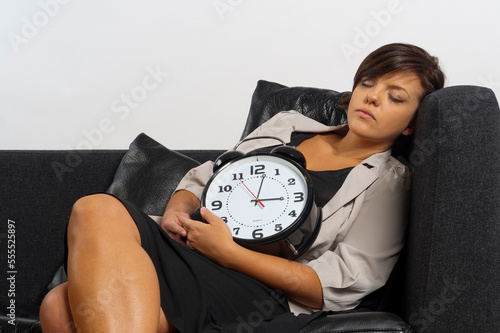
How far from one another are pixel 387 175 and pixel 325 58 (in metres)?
1.08

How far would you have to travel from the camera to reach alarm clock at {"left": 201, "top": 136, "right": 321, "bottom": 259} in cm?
141

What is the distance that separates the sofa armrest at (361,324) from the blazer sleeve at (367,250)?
13 cm

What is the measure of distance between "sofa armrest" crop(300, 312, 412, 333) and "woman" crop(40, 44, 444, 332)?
0.04 metres

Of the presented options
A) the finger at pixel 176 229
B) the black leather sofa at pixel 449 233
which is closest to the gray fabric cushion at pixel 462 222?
the black leather sofa at pixel 449 233

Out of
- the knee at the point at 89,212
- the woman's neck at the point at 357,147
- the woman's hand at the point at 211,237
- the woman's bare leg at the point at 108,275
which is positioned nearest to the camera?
the woman's bare leg at the point at 108,275

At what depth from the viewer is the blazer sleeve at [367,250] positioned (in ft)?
4.63

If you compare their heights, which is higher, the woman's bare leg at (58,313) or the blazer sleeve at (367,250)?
the blazer sleeve at (367,250)

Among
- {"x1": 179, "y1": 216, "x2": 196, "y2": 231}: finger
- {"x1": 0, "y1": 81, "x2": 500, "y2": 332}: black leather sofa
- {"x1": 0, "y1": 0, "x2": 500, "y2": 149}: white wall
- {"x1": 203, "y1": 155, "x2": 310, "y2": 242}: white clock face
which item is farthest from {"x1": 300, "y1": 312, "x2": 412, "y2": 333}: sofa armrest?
{"x1": 0, "y1": 0, "x2": 500, "y2": 149}: white wall

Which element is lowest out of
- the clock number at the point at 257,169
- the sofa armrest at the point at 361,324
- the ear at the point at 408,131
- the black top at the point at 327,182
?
the sofa armrest at the point at 361,324

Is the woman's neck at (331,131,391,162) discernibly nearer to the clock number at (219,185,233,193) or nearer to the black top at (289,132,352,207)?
the black top at (289,132,352,207)

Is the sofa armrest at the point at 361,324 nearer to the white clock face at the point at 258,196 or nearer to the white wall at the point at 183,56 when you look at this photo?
the white clock face at the point at 258,196

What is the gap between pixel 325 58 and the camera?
8.38 ft

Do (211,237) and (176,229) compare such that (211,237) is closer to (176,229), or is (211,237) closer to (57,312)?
(176,229)

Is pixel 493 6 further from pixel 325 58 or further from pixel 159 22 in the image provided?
pixel 159 22
